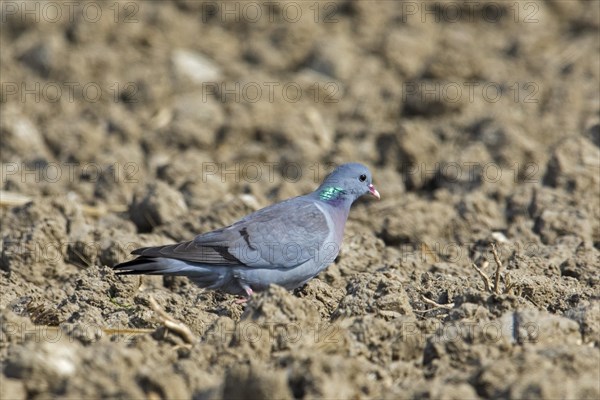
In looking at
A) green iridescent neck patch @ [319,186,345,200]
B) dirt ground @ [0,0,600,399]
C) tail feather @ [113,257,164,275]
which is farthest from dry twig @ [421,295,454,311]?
tail feather @ [113,257,164,275]

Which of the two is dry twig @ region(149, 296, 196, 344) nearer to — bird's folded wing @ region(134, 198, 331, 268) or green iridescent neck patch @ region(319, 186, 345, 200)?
Result: bird's folded wing @ region(134, 198, 331, 268)

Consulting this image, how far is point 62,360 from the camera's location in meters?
4.05

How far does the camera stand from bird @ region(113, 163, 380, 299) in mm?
5809

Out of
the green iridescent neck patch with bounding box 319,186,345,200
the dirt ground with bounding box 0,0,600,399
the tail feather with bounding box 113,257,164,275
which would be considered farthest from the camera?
the green iridescent neck patch with bounding box 319,186,345,200

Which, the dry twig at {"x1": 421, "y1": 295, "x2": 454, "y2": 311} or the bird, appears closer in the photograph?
the dry twig at {"x1": 421, "y1": 295, "x2": 454, "y2": 311}

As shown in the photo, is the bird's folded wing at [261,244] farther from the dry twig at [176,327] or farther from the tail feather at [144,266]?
the dry twig at [176,327]

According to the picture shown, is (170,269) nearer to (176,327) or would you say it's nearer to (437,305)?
(176,327)

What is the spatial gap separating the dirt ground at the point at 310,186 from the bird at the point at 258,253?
0.18 meters

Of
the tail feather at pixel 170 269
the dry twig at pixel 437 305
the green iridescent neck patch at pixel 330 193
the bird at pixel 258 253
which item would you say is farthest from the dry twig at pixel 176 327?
the green iridescent neck patch at pixel 330 193

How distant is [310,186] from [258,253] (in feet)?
7.99

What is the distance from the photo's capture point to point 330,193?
635 centimetres

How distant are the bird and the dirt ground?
18 cm

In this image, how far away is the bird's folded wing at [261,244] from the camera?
585 centimetres

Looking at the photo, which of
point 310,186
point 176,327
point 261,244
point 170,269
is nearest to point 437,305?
point 261,244
